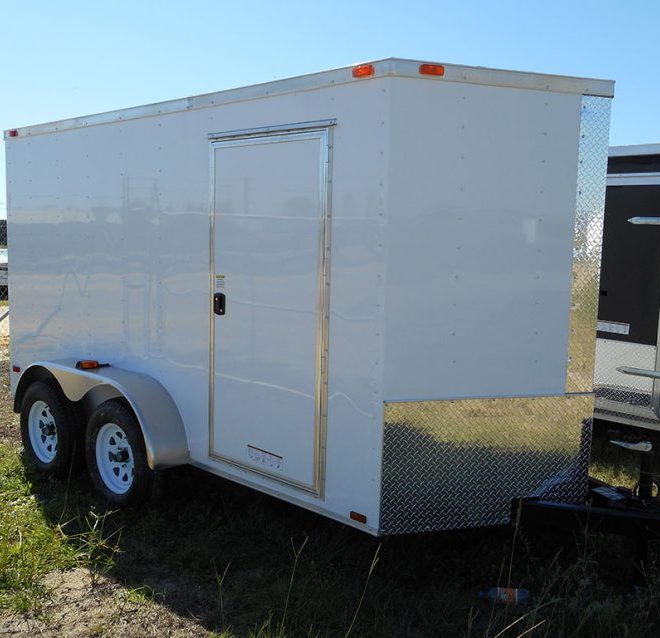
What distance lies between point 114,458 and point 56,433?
2.58ft

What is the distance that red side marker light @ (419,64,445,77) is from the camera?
12.6 feet

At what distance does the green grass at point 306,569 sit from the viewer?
12.3ft

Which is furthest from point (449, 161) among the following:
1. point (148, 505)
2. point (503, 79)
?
point (148, 505)

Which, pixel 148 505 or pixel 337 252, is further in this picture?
pixel 148 505

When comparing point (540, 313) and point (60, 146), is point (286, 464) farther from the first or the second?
point (60, 146)

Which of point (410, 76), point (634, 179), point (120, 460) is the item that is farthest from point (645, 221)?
point (120, 460)

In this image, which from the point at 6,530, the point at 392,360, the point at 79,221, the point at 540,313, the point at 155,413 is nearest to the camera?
the point at 392,360

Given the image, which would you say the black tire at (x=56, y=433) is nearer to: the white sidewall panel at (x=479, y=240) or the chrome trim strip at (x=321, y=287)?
the chrome trim strip at (x=321, y=287)

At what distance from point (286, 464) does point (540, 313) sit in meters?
1.52

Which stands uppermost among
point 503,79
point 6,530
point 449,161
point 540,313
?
point 503,79

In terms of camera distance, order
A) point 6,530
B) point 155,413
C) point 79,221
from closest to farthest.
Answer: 1. point 6,530
2. point 155,413
3. point 79,221

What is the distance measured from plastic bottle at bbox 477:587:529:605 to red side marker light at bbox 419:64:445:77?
245cm

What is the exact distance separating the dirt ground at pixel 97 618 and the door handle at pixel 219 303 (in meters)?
1.56

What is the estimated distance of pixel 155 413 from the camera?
513 cm
